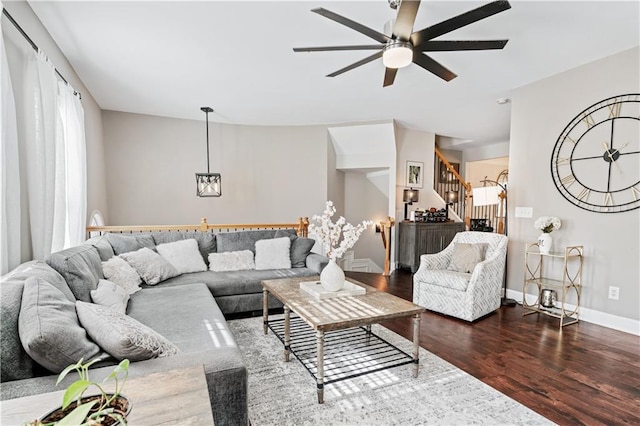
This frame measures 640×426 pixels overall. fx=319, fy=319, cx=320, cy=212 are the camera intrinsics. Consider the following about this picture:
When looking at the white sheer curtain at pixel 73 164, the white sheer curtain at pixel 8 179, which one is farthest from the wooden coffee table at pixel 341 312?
the white sheer curtain at pixel 73 164

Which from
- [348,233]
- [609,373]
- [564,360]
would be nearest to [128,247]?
[348,233]

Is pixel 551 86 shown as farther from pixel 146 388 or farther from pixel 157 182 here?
pixel 157 182

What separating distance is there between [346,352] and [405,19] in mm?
2496

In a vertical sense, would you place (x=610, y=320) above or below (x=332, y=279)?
below

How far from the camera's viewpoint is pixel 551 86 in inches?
147

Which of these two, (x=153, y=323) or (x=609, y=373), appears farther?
(x=609, y=373)

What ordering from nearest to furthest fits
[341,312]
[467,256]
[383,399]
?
[383,399]
[341,312]
[467,256]

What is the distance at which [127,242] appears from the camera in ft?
11.7

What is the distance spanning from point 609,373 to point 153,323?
3.33 m

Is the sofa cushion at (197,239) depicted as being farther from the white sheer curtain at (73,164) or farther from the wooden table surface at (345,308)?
the wooden table surface at (345,308)

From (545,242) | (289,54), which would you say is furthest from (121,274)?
(545,242)

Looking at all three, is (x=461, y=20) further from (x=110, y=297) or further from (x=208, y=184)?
(x=208, y=184)

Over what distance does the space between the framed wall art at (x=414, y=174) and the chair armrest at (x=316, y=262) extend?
2.95 m

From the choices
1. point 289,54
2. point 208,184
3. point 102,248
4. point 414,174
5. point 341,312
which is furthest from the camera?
point 414,174
